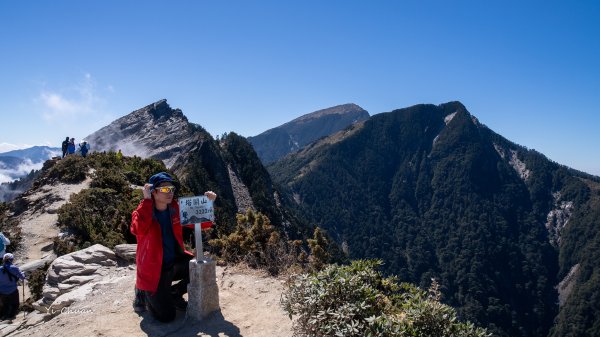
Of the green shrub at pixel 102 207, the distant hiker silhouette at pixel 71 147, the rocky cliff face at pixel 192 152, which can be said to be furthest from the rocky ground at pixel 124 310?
the rocky cliff face at pixel 192 152

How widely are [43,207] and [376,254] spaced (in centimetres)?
15126

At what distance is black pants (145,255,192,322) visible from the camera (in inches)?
235

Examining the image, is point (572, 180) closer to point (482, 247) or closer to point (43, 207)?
point (482, 247)

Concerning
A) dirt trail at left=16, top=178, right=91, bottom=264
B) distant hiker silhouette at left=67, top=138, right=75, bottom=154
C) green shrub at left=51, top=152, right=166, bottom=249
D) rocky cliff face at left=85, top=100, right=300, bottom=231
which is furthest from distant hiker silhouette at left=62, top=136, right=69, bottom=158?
rocky cliff face at left=85, top=100, right=300, bottom=231

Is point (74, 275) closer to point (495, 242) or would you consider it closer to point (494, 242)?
point (494, 242)

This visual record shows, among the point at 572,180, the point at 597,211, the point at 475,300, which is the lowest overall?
the point at 475,300

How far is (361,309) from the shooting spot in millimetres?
4730

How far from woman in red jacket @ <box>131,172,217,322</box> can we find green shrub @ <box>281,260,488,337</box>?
185cm

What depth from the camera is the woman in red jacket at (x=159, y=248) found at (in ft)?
19.2

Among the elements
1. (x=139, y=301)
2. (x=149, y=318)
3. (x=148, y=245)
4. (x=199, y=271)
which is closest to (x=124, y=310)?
(x=139, y=301)

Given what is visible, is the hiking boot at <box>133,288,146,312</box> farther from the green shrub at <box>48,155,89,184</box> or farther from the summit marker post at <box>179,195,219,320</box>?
the green shrub at <box>48,155,89,184</box>

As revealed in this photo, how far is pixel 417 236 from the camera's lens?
176m

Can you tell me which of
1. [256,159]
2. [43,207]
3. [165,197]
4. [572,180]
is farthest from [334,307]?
[572,180]

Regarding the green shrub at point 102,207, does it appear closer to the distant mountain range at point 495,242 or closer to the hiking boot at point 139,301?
the hiking boot at point 139,301
